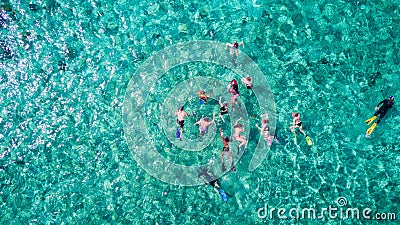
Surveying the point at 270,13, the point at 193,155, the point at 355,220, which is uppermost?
the point at 270,13

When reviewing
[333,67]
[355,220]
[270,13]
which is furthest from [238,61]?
[355,220]

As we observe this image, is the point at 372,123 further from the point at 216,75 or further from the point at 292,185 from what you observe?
the point at 216,75

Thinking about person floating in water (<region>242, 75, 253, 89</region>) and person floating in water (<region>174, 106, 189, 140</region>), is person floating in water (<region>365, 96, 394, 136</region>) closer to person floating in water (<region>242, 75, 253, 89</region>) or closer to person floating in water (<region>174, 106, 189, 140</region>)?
person floating in water (<region>242, 75, 253, 89</region>)

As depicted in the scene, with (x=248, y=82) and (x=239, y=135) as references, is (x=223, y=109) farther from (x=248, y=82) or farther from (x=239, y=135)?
(x=248, y=82)

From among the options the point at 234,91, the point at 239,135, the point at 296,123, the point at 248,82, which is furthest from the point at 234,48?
the point at 296,123

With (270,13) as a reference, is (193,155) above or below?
below

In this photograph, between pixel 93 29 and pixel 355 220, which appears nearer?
pixel 355 220
